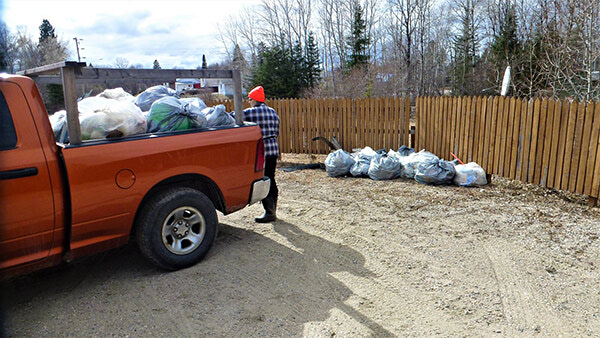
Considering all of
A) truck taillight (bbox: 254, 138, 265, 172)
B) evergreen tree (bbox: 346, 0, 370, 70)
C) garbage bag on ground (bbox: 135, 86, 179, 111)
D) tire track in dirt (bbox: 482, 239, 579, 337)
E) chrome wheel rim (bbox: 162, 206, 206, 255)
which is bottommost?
tire track in dirt (bbox: 482, 239, 579, 337)

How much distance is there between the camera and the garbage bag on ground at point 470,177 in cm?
740

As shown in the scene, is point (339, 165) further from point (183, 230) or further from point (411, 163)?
point (183, 230)

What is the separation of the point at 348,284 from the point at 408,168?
15.6ft

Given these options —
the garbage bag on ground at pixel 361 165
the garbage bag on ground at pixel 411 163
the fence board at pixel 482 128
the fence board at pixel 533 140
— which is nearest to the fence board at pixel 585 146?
the fence board at pixel 533 140

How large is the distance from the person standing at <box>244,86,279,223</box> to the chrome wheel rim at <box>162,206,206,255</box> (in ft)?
5.09

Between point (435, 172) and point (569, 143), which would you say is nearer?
point (569, 143)

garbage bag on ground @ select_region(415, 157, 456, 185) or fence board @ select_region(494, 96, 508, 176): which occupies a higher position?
fence board @ select_region(494, 96, 508, 176)

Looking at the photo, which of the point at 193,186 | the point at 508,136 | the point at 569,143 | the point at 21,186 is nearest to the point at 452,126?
the point at 508,136

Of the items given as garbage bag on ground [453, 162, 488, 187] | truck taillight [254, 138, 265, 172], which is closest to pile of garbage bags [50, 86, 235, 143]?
truck taillight [254, 138, 265, 172]

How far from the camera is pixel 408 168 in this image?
7.98m

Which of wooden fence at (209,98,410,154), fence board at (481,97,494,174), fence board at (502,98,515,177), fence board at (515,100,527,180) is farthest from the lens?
wooden fence at (209,98,410,154)

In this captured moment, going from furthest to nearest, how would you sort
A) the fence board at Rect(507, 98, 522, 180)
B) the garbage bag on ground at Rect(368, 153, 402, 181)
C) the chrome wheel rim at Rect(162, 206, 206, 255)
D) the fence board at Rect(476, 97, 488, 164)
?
the garbage bag on ground at Rect(368, 153, 402, 181) < the fence board at Rect(476, 97, 488, 164) < the fence board at Rect(507, 98, 522, 180) < the chrome wheel rim at Rect(162, 206, 206, 255)

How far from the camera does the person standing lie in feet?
17.6

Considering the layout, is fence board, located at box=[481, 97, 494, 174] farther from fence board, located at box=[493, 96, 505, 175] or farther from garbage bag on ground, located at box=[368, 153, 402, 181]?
garbage bag on ground, located at box=[368, 153, 402, 181]
